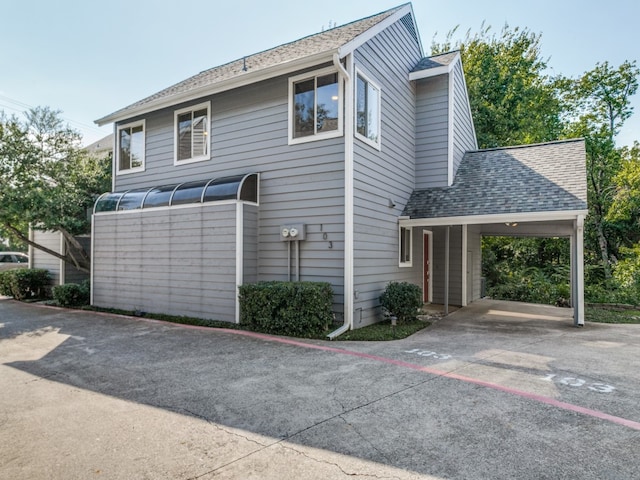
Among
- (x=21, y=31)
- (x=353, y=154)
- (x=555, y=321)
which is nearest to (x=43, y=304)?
(x=21, y=31)

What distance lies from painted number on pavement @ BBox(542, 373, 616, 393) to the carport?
4370 mm

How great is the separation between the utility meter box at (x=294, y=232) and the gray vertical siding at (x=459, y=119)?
538 centimetres

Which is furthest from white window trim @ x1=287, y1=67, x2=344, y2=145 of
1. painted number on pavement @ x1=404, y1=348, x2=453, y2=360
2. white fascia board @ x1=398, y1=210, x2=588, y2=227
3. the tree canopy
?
the tree canopy

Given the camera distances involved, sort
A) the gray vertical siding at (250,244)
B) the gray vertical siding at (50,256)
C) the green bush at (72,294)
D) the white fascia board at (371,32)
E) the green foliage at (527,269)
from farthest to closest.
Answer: the green foliage at (527,269)
the gray vertical siding at (50,256)
the green bush at (72,294)
the gray vertical siding at (250,244)
the white fascia board at (371,32)

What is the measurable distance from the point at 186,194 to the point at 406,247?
5.88 meters

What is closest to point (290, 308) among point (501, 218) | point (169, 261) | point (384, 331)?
point (384, 331)

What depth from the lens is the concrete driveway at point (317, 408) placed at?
2.77m

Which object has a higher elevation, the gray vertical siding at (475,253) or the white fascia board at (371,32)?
the white fascia board at (371,32)

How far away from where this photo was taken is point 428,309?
10.6 m

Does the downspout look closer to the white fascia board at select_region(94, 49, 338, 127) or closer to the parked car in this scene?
the white fascia board at select_region(94, 49, 338, 127)

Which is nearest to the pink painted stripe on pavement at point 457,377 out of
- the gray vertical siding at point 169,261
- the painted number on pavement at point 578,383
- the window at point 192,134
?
the painted number on pavement at point 578,383

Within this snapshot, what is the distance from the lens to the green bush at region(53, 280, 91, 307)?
10922 mm

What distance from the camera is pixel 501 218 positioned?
8531 mm

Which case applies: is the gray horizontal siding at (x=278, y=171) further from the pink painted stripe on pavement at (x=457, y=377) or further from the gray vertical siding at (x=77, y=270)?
the gray vertical siding at (x=77, y=270)
